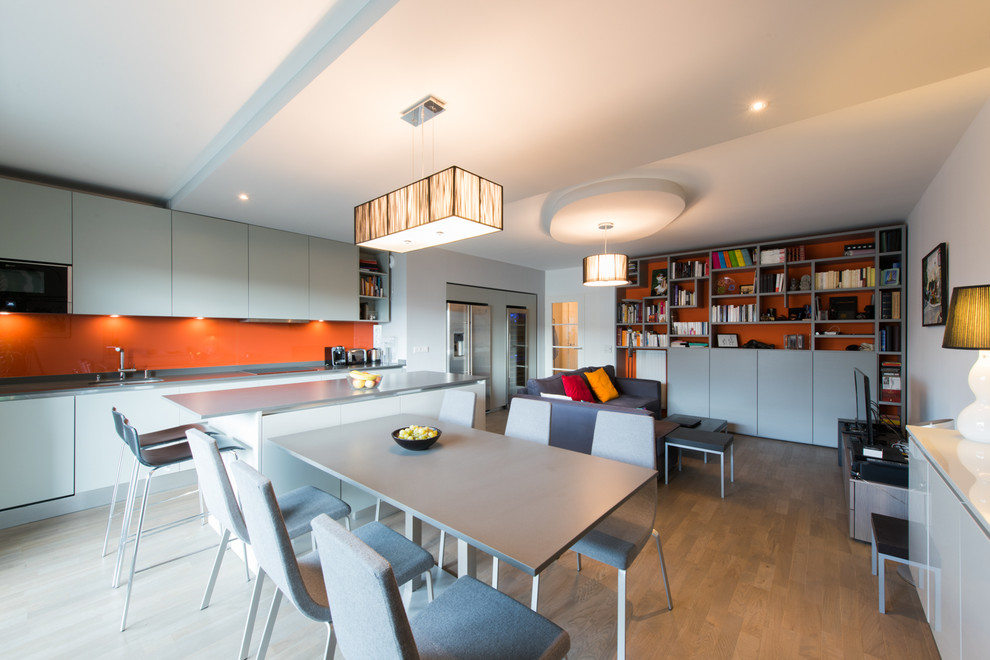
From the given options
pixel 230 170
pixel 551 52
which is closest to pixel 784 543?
pixel 551 52

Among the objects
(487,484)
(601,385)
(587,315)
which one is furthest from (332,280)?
(587,315)

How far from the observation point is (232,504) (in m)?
1.46

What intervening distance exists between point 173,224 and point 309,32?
2946 mm

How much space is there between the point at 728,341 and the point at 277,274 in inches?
229

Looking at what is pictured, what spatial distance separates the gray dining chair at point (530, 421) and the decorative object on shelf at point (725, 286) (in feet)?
14.1

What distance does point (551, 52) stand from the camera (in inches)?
59.3

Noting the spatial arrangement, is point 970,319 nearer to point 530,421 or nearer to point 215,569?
point 530,421

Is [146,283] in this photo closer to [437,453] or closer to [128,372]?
[128,372]

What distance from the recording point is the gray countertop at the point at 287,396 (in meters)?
2.17

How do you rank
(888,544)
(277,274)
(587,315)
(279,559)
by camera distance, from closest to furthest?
(279,559) → (888,544) → (277,274) → (587,315)

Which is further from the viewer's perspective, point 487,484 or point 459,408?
point 459,408

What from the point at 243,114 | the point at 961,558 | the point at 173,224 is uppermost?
the point at 243,114

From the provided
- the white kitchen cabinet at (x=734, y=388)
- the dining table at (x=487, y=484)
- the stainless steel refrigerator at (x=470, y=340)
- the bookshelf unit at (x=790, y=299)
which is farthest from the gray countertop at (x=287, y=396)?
the white kitchen cabinet at (x=734, y=388)

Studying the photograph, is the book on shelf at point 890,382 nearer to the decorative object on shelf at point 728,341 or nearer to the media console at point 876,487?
the decorative object on shelf at point 728,341
